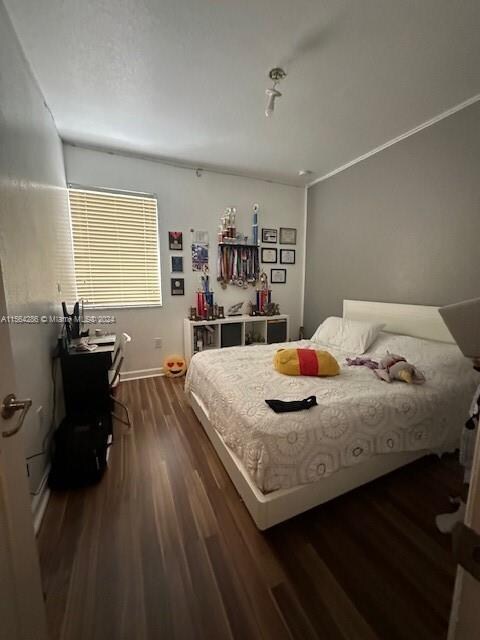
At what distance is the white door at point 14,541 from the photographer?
62 cm

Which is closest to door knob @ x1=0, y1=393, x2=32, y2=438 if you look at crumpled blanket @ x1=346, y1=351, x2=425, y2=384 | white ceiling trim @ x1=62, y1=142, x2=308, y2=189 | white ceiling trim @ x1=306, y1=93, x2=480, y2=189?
crumpled blanket @ x1=346, y1=351, x2=425, y2=384

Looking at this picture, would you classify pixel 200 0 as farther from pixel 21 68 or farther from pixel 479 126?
pixel 479 126

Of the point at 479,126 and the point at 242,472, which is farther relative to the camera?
the point at 479,126

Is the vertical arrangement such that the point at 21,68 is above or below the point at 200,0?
below

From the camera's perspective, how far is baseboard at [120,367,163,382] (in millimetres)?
3220

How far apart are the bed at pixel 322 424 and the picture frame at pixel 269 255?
6.66ft

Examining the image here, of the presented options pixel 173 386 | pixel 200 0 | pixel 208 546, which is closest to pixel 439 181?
pixel 200 0

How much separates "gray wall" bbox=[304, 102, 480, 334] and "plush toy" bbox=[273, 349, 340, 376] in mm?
1299

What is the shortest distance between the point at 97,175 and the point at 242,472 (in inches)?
130

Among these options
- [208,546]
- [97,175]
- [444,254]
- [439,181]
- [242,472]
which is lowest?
[208,546]

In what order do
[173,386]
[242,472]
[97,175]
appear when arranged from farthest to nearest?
[173,386], [97,175], [242,472]

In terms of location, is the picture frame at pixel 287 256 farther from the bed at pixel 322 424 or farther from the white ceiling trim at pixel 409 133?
the bed at pixel 322 424

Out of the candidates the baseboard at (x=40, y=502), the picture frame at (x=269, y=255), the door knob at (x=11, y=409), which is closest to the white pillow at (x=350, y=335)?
the picture frame at (x=269, y=255)

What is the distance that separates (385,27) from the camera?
144 centimetres
